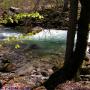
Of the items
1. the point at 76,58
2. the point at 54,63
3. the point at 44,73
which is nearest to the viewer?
the point at 76,58

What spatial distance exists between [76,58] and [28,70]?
207cm

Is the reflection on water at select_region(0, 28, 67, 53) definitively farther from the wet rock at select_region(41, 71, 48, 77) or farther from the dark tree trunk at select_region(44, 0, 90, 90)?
the dark tree trunk at select_region(44, 0, 90, 90)

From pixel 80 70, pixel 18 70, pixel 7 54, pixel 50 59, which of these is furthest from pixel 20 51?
pixel 80 70

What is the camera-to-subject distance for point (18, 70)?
11820 mm

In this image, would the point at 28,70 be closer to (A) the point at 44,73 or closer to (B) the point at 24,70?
(B) the point at 24,70

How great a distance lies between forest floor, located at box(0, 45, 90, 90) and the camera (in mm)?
9953

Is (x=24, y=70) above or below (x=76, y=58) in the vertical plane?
below

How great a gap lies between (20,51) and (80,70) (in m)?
6.03

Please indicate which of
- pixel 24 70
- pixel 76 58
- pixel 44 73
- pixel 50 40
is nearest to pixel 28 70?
pixel 24 70

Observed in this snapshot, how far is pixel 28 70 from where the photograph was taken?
1155 cm

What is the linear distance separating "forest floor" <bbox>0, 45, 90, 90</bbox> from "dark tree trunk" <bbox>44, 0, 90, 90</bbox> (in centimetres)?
25

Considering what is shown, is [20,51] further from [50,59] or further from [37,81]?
[37,81]

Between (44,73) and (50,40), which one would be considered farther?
(50,40)

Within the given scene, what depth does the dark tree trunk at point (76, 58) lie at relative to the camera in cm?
1009
